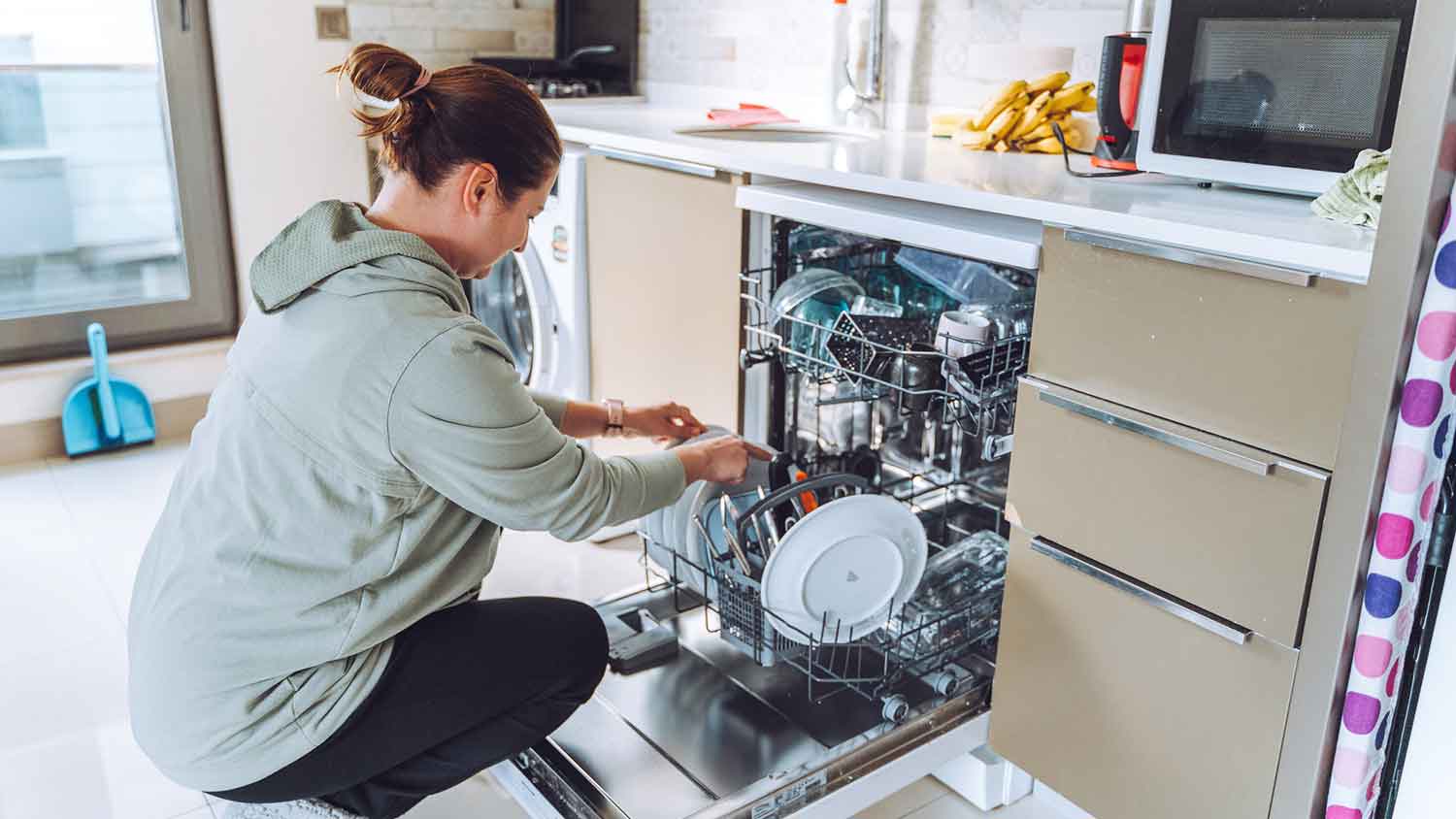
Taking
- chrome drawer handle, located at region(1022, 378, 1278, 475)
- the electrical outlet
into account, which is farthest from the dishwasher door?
the electrical outlet

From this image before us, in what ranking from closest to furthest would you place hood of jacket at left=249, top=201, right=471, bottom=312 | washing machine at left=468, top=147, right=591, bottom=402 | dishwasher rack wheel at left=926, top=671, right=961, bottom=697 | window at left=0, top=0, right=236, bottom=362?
hood of jacket at left=249, top=201, right=471, bottom=312
dishwasher rack wheel at left=926, top=671, right=961, bottom=697
washing machine at left=468, top=147, right=591, bottom=402
window at left=0, top=0, right=236, bottom=362

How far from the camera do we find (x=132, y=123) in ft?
10.7

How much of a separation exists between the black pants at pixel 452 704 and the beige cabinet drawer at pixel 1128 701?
62cm

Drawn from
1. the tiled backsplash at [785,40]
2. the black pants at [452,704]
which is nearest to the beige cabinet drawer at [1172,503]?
the black pants at [452,704]

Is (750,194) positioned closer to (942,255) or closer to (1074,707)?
(942,255)

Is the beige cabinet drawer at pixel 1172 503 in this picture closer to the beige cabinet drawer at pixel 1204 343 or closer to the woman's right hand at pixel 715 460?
the beige cabinet drawer at pixel 1204 343

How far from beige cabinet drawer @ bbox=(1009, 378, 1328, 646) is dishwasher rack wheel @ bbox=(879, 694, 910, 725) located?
32 cm

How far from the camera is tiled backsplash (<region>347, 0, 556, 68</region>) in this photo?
3398 mm

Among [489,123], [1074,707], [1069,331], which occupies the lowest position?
[1074,707]

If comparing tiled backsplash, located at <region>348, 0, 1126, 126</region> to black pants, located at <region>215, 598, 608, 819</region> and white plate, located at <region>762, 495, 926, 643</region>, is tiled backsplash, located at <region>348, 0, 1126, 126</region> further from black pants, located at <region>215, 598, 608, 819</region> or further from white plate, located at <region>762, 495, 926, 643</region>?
black pants, located at <region>215, 598, 608, 819</region>

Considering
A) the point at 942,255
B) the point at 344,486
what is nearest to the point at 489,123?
the point at 344,486

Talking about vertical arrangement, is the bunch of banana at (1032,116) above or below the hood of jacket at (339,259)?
above

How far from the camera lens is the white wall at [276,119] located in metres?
3.20

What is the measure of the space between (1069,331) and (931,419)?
0.76 meters
